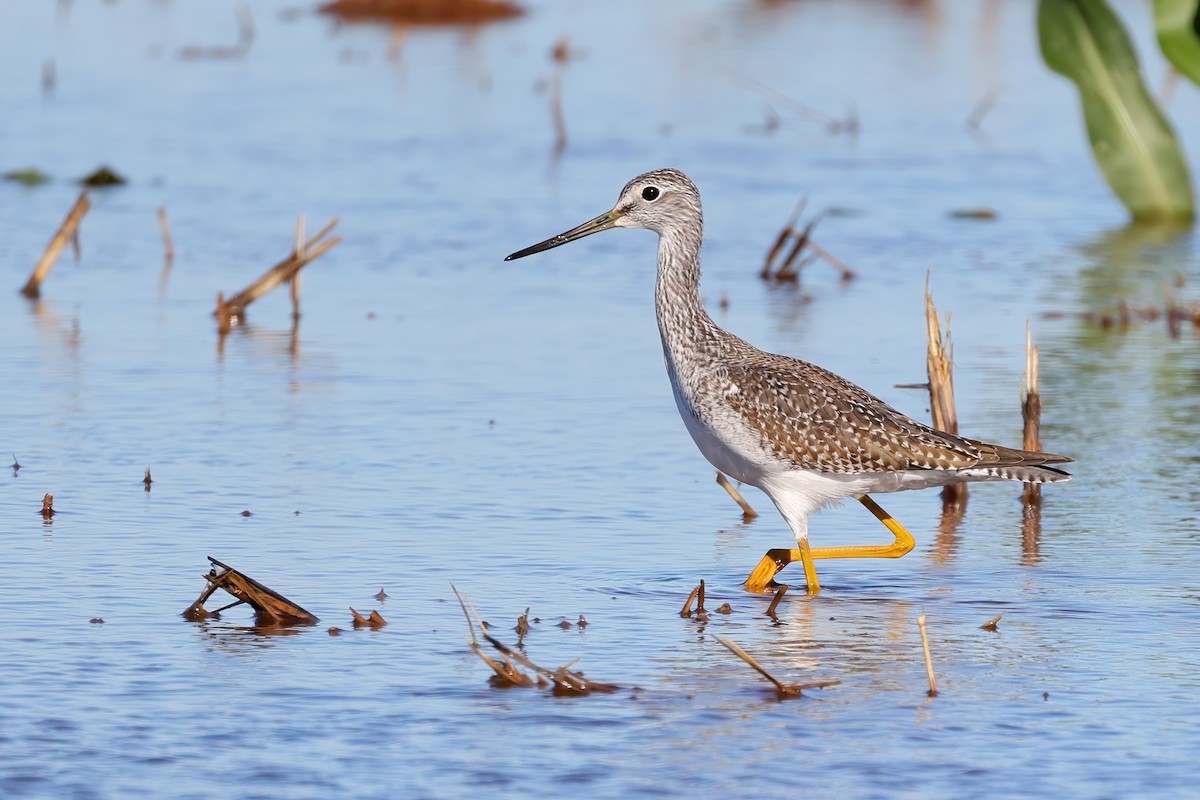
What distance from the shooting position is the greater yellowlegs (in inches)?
387

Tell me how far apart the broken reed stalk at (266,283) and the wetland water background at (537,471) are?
0.20 meters

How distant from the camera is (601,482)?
1173 cm

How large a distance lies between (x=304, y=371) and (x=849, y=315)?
458cm

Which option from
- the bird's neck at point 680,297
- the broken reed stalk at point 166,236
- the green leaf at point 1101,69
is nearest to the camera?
the bird's neck at point 680,297

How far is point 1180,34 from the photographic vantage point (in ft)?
59.1

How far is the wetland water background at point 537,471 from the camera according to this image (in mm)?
7645

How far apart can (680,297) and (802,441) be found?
3.67ft

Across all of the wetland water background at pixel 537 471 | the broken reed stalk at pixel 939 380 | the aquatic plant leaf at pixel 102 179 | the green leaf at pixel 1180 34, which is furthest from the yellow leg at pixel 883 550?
the aquatic plant leaf at pixel 102 179

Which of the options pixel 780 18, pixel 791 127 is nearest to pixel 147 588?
pixel 791 127

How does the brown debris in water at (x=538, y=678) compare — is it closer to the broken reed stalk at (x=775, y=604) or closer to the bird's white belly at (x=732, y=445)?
the broken reed stalk at (x=775, y=604)

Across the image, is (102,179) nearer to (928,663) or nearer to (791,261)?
(791,261)

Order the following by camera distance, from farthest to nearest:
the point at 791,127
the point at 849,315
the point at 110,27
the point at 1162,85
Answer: the point at 110,27
the point at 1162,85
the point at 791,127
the point at 849,315

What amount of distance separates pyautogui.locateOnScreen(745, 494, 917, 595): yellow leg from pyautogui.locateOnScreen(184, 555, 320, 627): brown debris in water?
2178 mm

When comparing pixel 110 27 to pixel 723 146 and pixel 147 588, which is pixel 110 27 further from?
pixel 147 588
